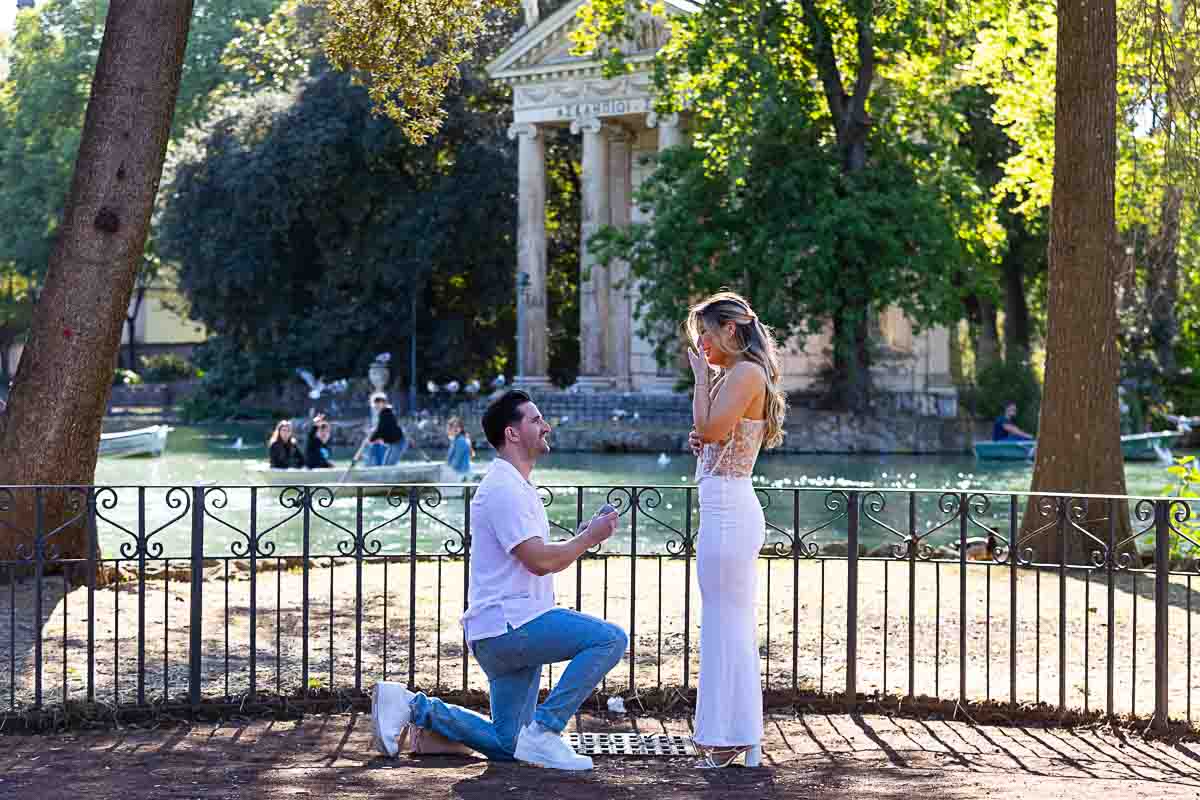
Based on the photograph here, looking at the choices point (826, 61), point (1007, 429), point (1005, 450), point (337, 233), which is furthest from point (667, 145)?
point (1005, 450)

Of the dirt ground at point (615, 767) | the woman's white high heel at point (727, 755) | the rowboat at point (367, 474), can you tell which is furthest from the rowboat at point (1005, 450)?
the woman's white high heel at point (727, 755)

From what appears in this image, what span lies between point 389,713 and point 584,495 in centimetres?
1703

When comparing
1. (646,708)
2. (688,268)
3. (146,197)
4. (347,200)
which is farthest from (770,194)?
(646,708)

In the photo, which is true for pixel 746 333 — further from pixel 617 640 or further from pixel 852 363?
pixel 852 363

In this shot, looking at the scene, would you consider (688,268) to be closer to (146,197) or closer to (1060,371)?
(1060,371)

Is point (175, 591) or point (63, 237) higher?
point (63, 237)

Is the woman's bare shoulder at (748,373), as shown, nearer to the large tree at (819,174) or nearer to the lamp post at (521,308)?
the large tree at (819,174)

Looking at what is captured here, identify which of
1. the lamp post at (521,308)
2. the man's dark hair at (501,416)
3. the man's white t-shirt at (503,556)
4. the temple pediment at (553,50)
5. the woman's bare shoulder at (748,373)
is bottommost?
the man's white t-shirt at (503,556)

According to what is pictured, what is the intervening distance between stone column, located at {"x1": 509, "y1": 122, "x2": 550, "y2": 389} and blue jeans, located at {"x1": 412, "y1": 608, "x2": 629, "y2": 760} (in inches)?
1571

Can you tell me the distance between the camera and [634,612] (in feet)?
31.4

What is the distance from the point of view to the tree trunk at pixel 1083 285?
14164mm

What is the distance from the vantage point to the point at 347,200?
5091 centimetres

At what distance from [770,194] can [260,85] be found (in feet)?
83.3

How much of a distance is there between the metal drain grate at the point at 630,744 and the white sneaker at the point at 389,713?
2.47ft
